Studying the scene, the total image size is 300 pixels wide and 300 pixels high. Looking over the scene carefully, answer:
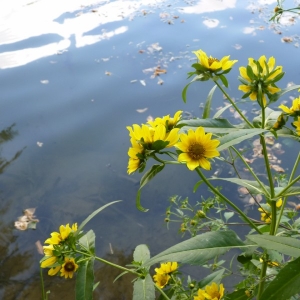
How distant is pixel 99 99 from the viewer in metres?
2.62

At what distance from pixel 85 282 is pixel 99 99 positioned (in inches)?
78.6

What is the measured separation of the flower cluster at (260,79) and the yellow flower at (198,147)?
13 cm

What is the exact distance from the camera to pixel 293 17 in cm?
354

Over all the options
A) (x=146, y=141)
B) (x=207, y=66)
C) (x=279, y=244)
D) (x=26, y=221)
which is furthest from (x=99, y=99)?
(x=279, y=244)

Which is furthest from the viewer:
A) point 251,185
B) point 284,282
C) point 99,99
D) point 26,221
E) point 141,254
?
point 99,99

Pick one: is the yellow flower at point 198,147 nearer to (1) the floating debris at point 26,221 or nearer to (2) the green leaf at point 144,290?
(2) the green leaf at point 144,290

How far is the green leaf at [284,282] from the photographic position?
530mm

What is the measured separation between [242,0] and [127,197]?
9.50 ft

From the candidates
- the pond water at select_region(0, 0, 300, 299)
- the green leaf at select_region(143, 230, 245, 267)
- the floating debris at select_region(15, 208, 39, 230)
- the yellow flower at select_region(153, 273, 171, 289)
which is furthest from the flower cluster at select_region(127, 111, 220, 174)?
the floating debris at select_region(15, 208, 39, 230)

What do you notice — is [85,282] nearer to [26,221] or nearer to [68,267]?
[68,267]

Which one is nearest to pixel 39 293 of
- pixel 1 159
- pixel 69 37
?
pixel 1 159

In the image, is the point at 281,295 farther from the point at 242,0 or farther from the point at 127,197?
the point at 242,0

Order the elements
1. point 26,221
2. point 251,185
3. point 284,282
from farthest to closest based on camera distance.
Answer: point 26,221, point 251,185, point 284,282

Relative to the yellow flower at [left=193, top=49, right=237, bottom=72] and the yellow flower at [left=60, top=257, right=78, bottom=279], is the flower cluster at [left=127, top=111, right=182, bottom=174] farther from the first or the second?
the yellow flower at [left=60, top=257, right=78, bottom=279]
